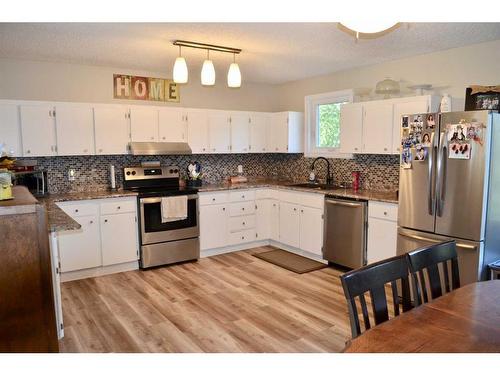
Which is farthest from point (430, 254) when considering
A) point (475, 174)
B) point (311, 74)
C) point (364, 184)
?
point (311, 74)

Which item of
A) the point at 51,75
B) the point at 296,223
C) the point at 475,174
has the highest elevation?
the point at 51,75

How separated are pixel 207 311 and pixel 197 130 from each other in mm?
2556

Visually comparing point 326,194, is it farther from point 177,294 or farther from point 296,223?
point 177,294

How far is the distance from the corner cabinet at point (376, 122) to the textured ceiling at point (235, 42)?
525 mm

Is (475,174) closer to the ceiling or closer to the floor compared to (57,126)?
closer to the floor

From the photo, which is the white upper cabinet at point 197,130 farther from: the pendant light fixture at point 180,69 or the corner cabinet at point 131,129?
the pendant light fixture at point 180,69

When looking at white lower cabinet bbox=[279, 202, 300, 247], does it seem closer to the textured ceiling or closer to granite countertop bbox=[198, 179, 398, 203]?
granite countertop bbox=[198, 179, 398, 203]

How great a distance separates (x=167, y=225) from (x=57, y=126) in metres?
1.62

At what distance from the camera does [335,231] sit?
4.50 metres

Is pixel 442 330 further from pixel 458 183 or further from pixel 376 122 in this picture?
pixel 376 122

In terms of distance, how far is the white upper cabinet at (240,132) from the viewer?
551cm

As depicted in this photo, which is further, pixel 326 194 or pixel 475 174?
pixel 326 194

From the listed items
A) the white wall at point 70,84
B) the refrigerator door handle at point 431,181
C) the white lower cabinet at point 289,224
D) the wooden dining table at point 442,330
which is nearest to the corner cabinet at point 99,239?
the white wall at point 70,84

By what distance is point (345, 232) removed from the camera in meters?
4.39
